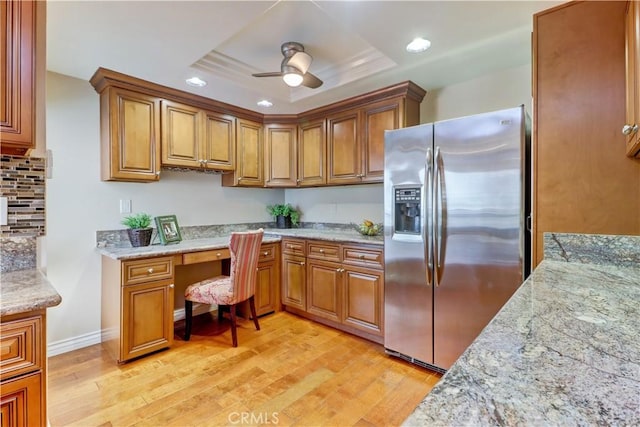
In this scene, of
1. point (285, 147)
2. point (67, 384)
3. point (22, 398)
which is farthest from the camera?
point (285, 147)

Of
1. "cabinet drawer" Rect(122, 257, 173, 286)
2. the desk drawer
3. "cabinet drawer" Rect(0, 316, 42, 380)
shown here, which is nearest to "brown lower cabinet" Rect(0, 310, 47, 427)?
"cabinet drawer" Rect(0, 316, 42, 380)

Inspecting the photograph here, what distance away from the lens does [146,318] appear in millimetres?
2357

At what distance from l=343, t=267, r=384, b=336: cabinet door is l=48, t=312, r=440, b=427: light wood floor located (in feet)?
0.58

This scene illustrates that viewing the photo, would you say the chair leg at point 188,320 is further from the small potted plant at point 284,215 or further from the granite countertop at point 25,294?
the small potted plant at point 284,215

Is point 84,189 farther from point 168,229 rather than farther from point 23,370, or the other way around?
point 23,370

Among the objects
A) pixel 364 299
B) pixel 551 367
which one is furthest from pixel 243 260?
pixel 551 367

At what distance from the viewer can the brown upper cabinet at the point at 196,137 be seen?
9.12 ft

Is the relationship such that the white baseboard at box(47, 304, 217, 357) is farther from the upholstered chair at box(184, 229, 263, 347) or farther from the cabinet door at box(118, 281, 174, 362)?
the upholstered chair at box(184, 229, 263, 347)

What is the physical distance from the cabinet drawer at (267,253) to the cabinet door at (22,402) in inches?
83.6

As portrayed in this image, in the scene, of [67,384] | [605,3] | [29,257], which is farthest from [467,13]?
[67,384]

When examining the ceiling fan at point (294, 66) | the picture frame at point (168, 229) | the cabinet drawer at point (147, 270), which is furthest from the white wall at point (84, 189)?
the ceiling fan at point (294, 66)

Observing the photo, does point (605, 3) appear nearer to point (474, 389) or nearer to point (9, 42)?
point (474, 389)

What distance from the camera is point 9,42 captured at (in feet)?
3.65

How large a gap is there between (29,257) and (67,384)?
113cm
